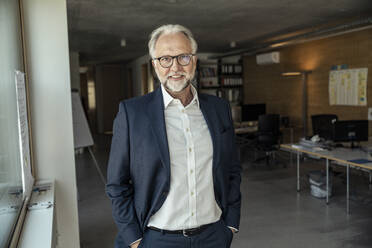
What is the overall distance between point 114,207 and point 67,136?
1.65 meters

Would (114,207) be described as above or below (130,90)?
below

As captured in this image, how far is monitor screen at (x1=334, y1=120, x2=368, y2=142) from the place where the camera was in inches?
213

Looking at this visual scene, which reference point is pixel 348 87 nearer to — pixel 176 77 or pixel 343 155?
pixel 343 155

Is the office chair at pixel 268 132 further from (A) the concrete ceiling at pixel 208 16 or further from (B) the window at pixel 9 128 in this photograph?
(B) the window at pixel 9 128

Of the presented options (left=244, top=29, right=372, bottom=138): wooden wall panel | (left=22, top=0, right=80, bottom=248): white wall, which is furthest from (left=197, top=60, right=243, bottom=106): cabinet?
(left=22, top=0, right=80, bottom=248): white wall

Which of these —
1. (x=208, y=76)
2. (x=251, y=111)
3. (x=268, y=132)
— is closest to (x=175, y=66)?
(x=268, y=132)

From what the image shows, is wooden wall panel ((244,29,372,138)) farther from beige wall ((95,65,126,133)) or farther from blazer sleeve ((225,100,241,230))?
beige wall ((95,65,126,133))

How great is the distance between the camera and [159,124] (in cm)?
161

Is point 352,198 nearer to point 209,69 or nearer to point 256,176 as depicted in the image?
point 256,176

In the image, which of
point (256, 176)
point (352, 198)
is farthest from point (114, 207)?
point (256, 176)

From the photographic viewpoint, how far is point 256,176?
7.04 metres

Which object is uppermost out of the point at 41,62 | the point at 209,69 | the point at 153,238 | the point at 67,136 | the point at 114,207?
the point at 209,69

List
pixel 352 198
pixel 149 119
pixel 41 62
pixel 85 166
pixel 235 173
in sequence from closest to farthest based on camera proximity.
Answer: pixel 149 119
pixel 235 173
pixel 41 62
pixel 352 198
pixel 85 166

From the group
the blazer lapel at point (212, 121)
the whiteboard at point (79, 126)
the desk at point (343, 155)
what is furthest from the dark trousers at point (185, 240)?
the whiteboard at point (79, 126)
